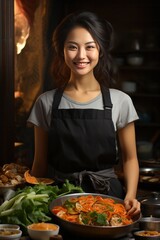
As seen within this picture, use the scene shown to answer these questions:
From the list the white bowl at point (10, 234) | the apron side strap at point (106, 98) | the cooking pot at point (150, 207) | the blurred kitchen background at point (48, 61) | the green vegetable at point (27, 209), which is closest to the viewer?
the white bowl at point (10, 234)

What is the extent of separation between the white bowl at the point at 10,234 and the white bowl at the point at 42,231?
0.16 feet

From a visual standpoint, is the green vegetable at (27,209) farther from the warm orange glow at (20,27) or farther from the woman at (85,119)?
the warm orange glow at (20,27)

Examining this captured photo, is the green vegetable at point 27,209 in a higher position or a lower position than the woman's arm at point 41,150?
lower

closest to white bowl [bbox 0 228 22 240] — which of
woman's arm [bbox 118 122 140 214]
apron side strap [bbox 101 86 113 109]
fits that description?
woman's arm [bbox 118 122 140 214]

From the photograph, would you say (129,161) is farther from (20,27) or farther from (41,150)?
(20,27)

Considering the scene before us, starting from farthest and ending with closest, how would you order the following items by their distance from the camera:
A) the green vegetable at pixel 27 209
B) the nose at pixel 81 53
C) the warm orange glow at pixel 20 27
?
the warm orange glow at pixel 20 27
the nose at pixel 81 53
the green vegetable at pixel 27 209

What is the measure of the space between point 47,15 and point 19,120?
1565 mm

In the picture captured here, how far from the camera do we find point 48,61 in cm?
606

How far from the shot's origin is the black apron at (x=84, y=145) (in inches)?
110

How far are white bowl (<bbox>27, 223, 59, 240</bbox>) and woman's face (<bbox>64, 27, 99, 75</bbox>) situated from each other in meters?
1.06

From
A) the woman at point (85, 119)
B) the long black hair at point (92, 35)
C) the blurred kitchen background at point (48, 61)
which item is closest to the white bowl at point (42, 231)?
the woman at point (85, 119)

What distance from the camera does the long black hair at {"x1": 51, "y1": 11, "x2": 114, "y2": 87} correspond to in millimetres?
2787

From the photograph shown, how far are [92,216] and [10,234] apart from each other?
36 cm

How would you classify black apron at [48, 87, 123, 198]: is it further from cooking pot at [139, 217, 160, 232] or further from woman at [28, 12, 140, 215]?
cooking pot at [139, 217, 160, 232]
